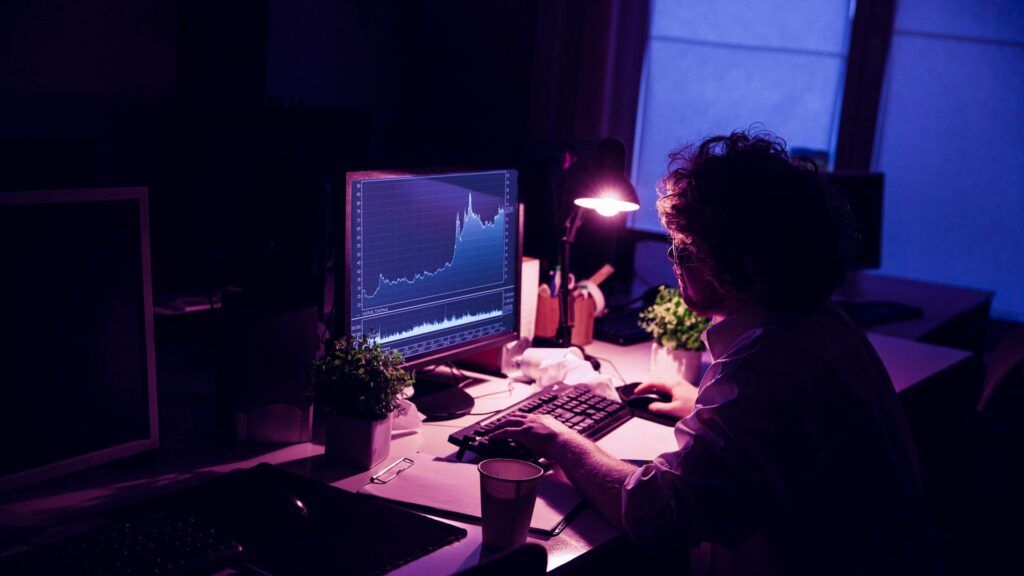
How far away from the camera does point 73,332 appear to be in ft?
4.04

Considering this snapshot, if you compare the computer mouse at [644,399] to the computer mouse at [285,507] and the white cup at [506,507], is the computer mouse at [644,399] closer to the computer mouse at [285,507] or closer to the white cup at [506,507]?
the white cup at [506,507]

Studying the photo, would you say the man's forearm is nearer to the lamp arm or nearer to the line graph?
the line graph

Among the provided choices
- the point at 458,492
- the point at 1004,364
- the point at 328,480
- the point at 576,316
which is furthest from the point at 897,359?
the point at 328,480

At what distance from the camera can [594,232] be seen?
284 centimetres

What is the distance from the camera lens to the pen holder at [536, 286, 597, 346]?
232 centimetres

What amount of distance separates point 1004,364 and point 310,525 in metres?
1.71

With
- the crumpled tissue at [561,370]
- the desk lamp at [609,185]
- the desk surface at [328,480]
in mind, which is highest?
the desk lamp at [609,185]

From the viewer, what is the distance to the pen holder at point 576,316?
232 cm

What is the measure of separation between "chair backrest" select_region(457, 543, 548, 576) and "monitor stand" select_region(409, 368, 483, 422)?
0.88 m

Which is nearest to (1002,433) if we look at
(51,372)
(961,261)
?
(961,261)

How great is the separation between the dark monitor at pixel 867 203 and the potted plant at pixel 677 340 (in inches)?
55.1

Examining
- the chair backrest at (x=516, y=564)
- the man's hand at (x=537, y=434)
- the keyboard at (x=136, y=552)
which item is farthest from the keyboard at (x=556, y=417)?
the chair backrest at (x=516, y=564)

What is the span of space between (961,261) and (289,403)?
334cm

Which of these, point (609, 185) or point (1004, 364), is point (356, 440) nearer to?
point (609, 185)
